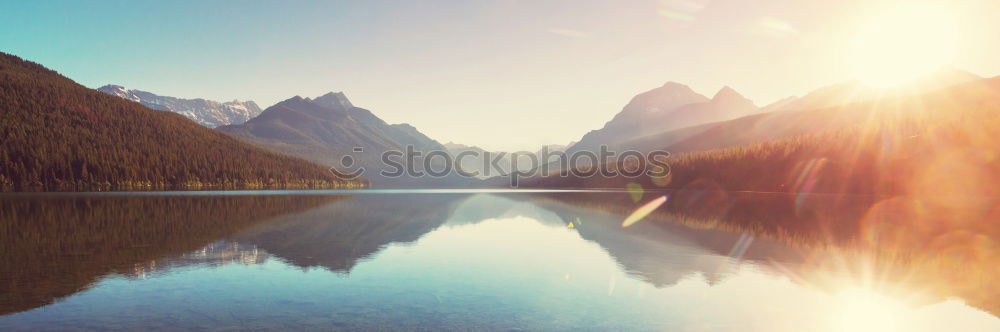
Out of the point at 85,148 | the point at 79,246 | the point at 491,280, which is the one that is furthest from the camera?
the point at 85,148

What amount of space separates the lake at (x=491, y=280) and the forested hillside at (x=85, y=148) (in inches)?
5550

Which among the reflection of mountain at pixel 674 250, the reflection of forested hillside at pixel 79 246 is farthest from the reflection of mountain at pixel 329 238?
the reflection of mountain at pixel 674 250

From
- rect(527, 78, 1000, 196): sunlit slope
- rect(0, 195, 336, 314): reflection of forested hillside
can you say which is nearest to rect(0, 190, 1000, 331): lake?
rect(0, 195, 336, 314): reflection of forested hillside

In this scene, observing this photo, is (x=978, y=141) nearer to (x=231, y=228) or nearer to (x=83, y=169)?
(x=231, y=228)

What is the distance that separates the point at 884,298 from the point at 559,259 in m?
12.9

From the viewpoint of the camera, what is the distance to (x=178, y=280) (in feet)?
57.0

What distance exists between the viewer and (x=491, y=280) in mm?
18812

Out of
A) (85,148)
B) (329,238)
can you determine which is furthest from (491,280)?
(85,148)

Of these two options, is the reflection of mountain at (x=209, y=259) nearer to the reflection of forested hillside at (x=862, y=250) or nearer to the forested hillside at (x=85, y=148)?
the reflection of forested hillside at (x=862, y=250)

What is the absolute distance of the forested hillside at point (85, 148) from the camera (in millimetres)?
138125

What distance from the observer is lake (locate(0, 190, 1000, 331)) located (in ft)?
42.9

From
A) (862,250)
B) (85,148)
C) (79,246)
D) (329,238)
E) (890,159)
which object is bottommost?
(862,250)

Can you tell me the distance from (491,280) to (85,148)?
19039cm

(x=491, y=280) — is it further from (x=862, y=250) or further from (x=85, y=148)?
(x=85, y=148)
